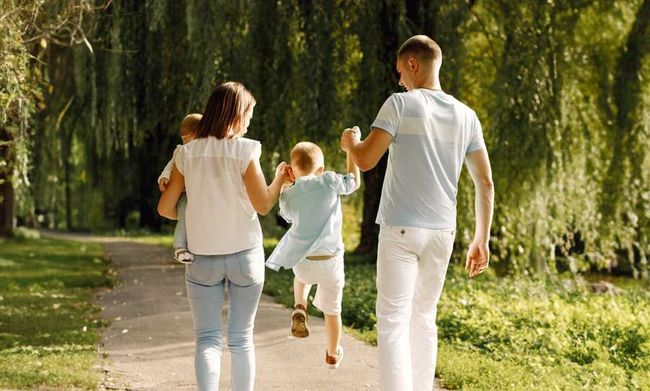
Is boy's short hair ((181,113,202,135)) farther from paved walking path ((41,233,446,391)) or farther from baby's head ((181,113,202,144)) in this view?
paved walking path ((41,233,446,391))

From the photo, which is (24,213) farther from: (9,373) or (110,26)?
(9,373)

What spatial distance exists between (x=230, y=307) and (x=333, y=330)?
1.08 metres

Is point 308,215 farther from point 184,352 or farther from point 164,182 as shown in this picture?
point 184,352

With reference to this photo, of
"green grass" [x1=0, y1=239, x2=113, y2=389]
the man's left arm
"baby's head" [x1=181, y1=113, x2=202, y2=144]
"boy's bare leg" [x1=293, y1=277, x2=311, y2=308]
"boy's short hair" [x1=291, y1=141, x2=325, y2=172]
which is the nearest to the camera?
the man's left arm

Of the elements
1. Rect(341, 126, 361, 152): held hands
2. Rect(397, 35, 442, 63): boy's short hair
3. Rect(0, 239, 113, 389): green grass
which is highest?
Rect(397, 35, 442, 63): boy's short hair

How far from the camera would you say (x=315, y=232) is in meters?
5.18

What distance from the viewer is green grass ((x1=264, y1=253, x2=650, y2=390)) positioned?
20.3 ft

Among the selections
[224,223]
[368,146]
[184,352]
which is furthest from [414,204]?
[184,352]

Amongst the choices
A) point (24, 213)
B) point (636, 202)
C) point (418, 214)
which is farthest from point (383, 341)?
point (24, 213)

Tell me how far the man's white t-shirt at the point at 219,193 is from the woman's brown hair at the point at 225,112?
0.04 m

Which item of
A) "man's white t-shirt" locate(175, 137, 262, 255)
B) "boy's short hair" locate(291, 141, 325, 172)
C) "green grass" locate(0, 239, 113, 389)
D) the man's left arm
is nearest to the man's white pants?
the man's left arm

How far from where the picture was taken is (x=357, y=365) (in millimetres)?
6438

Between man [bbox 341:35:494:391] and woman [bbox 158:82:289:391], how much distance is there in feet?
1.61

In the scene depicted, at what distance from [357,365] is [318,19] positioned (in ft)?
16.6
